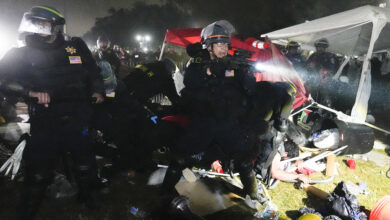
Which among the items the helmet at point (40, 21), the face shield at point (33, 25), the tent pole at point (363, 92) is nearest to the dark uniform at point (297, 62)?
the tent pole at point (363, 92)

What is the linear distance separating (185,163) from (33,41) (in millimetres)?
2490

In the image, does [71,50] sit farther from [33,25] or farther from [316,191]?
[316,191]

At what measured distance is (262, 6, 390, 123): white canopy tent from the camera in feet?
22.5

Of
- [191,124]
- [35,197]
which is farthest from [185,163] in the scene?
[35,197]

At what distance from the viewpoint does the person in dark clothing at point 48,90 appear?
108 inches

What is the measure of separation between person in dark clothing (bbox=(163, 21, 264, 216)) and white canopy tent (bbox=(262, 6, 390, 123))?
5529mm

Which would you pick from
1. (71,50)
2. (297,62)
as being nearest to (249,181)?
(71,50)

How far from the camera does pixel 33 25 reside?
2.72 m

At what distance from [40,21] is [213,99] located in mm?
2322

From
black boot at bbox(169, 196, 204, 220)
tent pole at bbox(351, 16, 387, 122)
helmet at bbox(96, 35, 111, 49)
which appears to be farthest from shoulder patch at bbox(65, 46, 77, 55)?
tent pole at bbox(351, 16, 387, 122)

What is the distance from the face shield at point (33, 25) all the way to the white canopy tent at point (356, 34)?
790 cm

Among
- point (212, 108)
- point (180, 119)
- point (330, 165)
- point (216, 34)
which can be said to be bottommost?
point (330, 165)

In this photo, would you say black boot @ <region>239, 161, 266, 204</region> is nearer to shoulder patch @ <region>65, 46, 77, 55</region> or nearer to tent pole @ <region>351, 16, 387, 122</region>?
shoulder patch @ <region>65, 46, 77, 55</region>

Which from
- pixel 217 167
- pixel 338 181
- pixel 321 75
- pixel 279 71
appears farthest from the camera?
pixel 321 75
